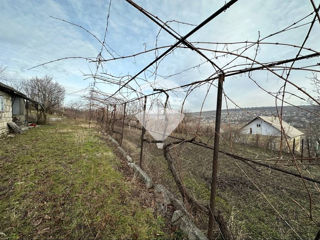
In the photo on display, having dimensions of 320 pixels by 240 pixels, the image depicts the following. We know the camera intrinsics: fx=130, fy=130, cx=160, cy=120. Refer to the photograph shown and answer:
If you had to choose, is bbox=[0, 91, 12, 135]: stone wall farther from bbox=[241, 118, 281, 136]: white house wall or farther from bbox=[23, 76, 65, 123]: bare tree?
→ bbox=[241, 118, 281, 136]: white house wall

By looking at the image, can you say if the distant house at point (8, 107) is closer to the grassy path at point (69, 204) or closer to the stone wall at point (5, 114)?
the stone wall at point (5, 114)

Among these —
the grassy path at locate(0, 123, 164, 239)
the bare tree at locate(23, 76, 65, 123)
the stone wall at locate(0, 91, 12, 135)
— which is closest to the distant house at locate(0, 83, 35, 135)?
the stone wall at locate(0, 91, 12, 135)

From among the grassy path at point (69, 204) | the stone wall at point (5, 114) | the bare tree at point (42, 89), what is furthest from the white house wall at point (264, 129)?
the bare tree at point (42, 89)

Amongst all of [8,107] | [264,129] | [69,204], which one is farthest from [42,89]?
[264,129]

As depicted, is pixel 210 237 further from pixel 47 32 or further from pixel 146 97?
pixel 47 32

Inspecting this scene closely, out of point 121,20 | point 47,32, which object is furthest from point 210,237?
point 47,32

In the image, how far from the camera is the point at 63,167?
3439mm

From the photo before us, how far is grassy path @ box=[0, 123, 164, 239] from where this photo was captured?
5.82 feet

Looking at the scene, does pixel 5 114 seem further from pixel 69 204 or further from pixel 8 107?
pixel 69 204

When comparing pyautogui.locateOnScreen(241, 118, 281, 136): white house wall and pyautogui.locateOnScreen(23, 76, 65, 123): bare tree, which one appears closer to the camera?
pyautogui.locateOnScreen(241, 118, 281, 136): white house wall

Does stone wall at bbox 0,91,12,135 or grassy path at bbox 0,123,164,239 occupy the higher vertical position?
stone wall at bbox 0,91,12,135

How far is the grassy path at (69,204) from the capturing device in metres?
1.77

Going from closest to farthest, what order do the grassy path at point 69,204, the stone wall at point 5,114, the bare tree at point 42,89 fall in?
1. the grassy path at point 69,204
2. the stone wall at point 5,114
3. the bare tree at point 42,89

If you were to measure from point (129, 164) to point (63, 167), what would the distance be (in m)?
1.71
